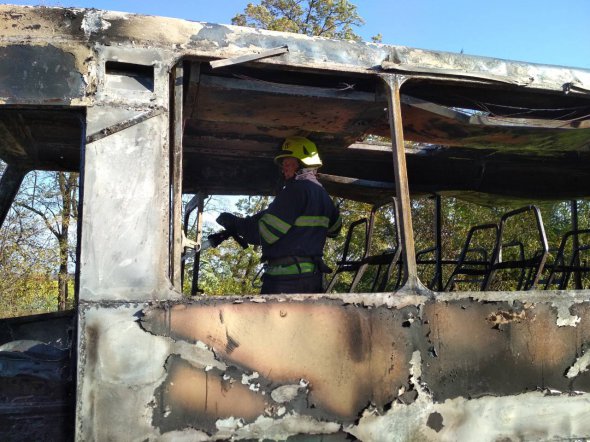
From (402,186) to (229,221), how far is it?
1291mm

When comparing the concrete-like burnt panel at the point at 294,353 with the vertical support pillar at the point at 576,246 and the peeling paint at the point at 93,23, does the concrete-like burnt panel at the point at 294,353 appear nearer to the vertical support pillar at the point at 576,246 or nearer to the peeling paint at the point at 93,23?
the peeling paint at the point at 93,23

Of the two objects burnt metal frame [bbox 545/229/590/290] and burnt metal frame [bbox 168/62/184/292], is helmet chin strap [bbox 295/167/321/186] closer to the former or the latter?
burnt metal frame [bbox 168/62/184/292]

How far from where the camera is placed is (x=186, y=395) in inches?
84.9

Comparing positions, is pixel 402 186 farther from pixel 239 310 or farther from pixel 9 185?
pixel 9 185

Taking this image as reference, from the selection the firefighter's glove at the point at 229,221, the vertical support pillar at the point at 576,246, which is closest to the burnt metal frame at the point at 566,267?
the vertical support pillar at the point at 576,246

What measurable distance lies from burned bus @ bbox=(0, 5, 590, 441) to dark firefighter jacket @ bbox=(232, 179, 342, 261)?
0.50m

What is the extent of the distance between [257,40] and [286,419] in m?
1.54

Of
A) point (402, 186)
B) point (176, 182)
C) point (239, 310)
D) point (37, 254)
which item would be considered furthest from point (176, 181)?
point (37, 254)

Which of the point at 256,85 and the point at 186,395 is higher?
the point at 256,85

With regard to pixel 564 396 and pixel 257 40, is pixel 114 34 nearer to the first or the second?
pixel 257 40

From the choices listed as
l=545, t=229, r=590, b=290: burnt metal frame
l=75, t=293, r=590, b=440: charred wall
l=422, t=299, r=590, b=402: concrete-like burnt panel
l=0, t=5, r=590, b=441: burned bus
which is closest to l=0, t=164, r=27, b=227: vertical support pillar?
l=0, t=5, r=590, b=441: burned bus

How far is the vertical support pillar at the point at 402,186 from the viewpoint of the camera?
2.47 m

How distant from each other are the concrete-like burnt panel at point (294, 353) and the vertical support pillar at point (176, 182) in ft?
0.65

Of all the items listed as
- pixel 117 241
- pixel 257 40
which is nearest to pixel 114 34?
pixel 257 40
